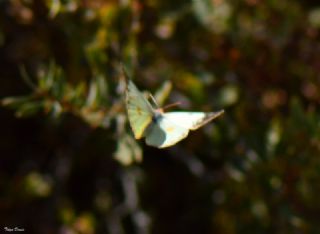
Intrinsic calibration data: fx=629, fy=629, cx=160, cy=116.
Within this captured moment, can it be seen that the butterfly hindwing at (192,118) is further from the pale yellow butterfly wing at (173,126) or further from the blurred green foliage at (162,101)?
the blurred green foliage at (162,101)

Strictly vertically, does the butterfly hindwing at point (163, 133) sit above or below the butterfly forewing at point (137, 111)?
below

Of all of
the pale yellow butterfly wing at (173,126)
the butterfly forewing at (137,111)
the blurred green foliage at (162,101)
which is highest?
the butterfly forewing at (137,111)

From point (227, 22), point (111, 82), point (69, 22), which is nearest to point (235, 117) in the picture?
point (227, 22)

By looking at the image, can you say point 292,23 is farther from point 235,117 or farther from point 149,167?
point 149,167

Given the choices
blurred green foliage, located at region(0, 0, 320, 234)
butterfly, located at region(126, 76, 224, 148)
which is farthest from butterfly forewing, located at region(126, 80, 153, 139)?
blurred green foliage, located at region(0, 0, 320, 234)

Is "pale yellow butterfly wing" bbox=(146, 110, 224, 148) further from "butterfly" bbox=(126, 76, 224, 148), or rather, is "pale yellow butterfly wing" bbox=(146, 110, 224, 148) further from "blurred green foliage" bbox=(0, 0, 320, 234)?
"blurred green foliage" bbox=(0, 0, 320, 234)

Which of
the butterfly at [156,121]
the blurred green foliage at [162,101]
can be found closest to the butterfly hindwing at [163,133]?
the butterfly at [156,121]
